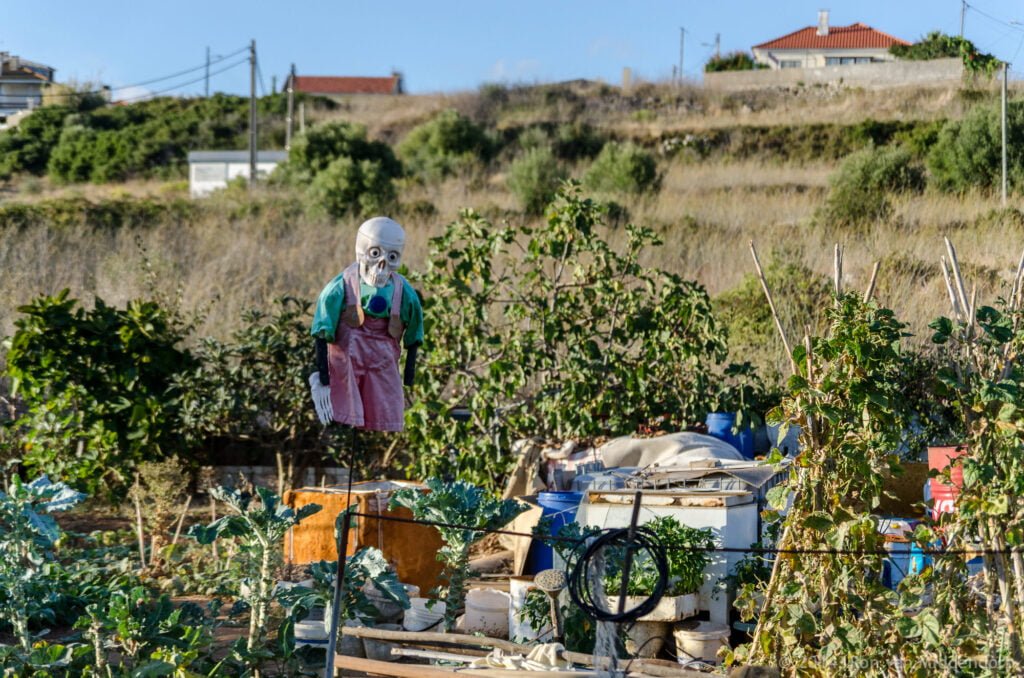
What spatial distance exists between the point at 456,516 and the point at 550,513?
124 cm

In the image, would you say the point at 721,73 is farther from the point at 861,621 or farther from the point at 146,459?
the point at 861,621

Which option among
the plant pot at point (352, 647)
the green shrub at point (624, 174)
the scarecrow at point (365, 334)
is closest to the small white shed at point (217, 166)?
the green shrub at point (624, 174)

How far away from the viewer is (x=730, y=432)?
6.81m

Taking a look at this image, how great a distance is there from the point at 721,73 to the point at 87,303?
27.0 meters

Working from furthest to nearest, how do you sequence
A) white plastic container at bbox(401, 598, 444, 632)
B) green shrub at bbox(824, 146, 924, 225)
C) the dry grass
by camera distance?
1. green shrub at bbox(824, 146, 924, 225)
2. the dry grass
3. white plastic container at bbox(401, 598, 444, 632)

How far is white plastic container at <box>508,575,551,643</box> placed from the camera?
4.30 meters

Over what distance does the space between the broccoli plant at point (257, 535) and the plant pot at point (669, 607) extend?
1283 mm

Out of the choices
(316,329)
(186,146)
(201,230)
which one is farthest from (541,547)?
(186,146)

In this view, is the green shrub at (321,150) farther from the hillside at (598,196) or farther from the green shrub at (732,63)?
the green shrub at (732,63)

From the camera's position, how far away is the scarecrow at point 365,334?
4398 millimetres

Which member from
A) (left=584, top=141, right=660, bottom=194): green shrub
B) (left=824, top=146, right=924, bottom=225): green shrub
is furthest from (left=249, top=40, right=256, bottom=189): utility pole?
(left=824, top=146, right=924, bottom=225): green shrub

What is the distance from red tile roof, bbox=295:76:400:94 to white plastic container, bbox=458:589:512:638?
4049 cm

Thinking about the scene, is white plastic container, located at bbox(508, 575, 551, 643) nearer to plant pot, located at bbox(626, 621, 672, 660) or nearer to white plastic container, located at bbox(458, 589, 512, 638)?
white plastic container, located at bbox(458, 589, 512, 638)

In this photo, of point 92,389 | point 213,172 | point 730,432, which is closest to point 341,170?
point 213,172
